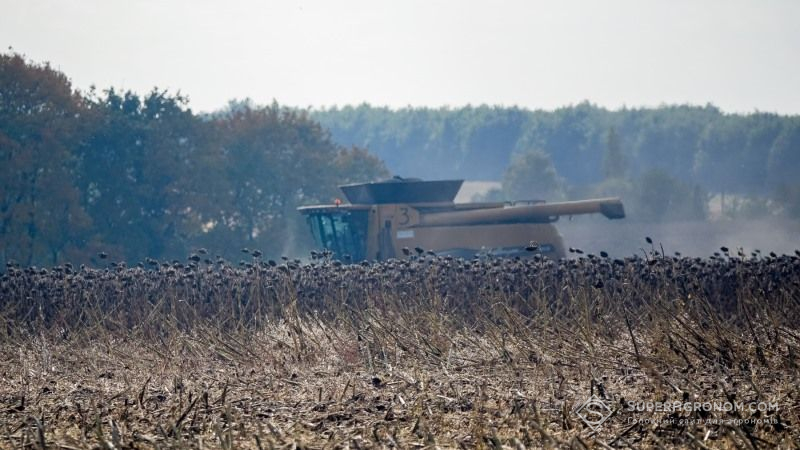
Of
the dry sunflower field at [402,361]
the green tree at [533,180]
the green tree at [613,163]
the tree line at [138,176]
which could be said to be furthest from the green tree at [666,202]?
the dry sunflower field at [402,361]

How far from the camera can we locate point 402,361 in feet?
37.7

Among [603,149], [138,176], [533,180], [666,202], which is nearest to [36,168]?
[138,176]

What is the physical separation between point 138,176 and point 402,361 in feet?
96.2

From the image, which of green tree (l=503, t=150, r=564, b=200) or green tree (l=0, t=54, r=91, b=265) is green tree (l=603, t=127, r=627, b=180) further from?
green tree (l=0, t=54, r=91, b=265)

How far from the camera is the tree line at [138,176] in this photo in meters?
34.9

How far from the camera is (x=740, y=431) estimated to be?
6.88 metres

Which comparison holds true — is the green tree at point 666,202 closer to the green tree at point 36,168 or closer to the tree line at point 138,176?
the tree line at point 138,176

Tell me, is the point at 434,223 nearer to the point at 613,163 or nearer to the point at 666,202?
the point at 666,202

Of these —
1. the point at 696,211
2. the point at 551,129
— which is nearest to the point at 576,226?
the point at 696,211

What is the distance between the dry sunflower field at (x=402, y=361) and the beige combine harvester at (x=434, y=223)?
636 cm

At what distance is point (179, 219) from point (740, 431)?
3402 cm

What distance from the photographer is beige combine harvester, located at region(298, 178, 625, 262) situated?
24.5 meters

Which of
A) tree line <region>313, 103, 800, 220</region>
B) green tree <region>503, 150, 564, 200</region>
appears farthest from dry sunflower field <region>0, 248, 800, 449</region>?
green tree <region>503, 150, 564, 200</region>

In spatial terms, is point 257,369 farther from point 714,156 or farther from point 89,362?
point 714,156
